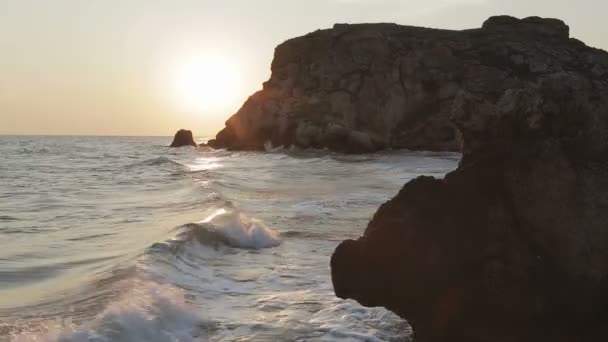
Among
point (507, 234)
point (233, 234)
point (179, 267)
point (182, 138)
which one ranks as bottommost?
point (179, 267)

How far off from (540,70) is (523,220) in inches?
2325

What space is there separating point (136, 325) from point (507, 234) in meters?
3.76

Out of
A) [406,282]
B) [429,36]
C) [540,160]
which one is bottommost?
[406,282]

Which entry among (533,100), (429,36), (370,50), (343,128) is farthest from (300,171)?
→ (429,36)

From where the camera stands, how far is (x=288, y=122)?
60.7m

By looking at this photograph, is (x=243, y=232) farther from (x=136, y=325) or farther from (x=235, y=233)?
(x=136, y=325)

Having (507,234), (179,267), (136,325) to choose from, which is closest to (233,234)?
(179,267)

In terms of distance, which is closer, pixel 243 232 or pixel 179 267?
pixel 179 267

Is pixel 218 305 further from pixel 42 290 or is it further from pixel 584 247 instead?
pixel 584 247

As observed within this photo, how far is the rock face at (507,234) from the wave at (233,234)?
6.22 metres

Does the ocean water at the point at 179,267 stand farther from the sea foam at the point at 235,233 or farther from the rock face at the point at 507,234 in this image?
the rock face at the point at 507,234

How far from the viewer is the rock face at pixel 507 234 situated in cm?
498

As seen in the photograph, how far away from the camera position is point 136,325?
6305mm

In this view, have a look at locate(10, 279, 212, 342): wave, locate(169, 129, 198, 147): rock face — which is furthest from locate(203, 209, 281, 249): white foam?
locate(169, 129, 198, 147): rock face
